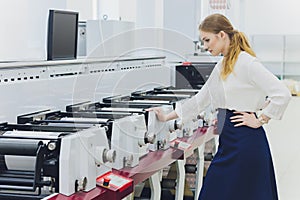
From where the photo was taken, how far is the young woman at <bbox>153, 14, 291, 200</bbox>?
94.1 inches

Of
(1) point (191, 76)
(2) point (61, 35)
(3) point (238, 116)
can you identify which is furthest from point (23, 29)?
(1) point (191, 76)

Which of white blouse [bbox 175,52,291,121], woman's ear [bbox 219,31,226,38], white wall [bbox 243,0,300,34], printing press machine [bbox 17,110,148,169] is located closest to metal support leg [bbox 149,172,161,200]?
printing press machine [bbox 17,110,148,169]

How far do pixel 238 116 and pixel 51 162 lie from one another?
45.8 inches

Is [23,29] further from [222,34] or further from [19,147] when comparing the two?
[19,147]

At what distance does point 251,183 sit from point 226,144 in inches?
9.6

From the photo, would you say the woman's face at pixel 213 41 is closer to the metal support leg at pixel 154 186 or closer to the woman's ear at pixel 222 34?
the woman's ear at pixel 222 34

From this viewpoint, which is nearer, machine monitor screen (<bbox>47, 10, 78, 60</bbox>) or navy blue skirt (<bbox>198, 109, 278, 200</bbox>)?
navy blue skirt (<bbox>198, 109, 278, 200</bbox>)

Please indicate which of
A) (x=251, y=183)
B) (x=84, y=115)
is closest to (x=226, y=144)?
(x=251, y=183)

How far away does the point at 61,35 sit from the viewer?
9.51ft

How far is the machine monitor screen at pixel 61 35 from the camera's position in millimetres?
2797

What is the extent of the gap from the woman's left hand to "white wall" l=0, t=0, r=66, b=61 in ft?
4.56

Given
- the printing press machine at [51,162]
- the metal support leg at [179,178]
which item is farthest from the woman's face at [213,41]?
the printing press machine at [51,162]

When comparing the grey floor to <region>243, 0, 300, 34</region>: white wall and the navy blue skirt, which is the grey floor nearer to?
the navy blue skirt

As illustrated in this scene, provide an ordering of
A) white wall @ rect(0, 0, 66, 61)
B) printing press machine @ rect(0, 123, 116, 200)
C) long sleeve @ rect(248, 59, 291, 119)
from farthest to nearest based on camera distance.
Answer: white wall @ rect(0, 0, 66, 61) → long sleeve @ rect(248, 59, 291, 119) → printing press machine @ rect(0, 123, 116, 200)
